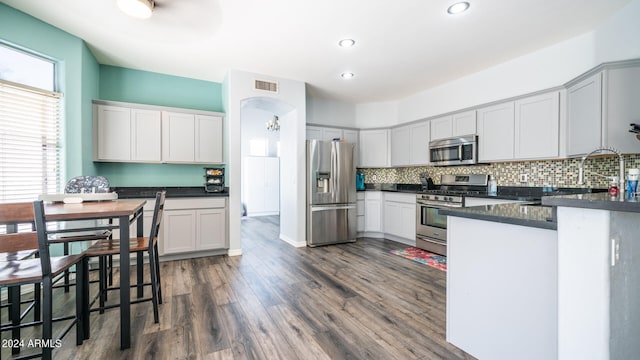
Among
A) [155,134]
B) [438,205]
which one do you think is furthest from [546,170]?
[155,134]

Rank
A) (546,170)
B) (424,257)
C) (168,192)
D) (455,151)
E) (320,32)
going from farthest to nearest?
1. (455,151)
2. (168,192)
3. (424,257)
4. (546,170)
5. (320,32)

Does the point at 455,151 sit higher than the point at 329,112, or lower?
lower

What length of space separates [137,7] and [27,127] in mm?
1671

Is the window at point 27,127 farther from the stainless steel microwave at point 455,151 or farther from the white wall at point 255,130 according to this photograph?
the white wall at point 255,130

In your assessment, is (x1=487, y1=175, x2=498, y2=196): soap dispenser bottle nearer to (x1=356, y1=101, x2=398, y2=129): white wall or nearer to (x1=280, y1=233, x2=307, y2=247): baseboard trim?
(x1=356, y1=101, x2=398, y2=129): white wall

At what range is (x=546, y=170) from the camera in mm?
3441

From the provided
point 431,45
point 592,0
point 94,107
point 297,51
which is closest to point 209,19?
point 297,51

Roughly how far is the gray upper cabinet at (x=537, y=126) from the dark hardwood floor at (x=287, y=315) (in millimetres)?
1858

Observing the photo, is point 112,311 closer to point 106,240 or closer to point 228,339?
point 106,240

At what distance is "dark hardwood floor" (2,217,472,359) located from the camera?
5.95 ft

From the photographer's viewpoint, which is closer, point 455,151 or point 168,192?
point 168,192

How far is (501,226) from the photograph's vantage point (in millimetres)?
1582

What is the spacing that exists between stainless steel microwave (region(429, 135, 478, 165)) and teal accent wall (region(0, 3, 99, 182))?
479 centimetres

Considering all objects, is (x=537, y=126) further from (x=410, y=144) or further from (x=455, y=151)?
(x=410, y=144)
